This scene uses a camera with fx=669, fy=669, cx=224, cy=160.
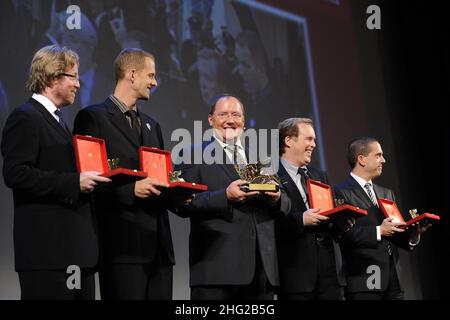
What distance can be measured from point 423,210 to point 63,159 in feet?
13.7

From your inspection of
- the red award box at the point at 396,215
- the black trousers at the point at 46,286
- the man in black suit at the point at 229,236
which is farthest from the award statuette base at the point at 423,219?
the black trousers at the point at 46,286

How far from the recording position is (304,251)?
3777mm

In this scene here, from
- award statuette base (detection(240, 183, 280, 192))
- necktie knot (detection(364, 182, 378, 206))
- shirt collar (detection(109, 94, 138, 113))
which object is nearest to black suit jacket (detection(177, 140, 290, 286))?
award statuette base (detection(240, 183, 280, 192))

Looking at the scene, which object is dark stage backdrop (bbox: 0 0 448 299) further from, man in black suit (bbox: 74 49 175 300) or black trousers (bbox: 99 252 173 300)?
black trousers (bbox: 99 252 173 300)

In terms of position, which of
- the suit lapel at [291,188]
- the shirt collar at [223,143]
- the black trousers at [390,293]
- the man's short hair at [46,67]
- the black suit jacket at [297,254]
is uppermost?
the man's short hair at [46,67]

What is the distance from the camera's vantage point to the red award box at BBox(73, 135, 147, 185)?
2760mm

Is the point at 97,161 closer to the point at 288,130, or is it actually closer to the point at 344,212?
the point at 344,212

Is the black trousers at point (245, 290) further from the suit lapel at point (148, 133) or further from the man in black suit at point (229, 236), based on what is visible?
the suit lapel at point (148, 133)

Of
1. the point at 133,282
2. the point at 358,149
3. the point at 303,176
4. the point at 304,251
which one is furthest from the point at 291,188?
the point at 133,282

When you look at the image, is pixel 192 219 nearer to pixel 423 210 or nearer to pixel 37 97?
pixel 37 97

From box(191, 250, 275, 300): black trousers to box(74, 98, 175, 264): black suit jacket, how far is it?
0.28m

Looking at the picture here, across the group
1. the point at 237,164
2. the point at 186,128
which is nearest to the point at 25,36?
the point at 186,128

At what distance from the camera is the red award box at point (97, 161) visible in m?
2.76

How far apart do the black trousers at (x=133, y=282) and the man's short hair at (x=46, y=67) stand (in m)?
0.87
